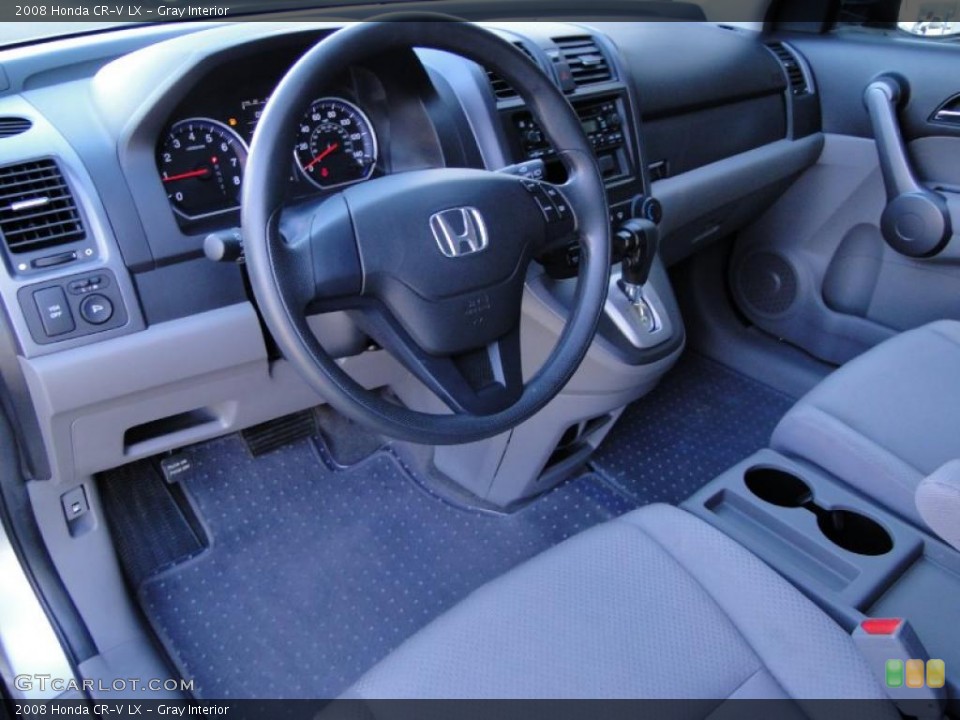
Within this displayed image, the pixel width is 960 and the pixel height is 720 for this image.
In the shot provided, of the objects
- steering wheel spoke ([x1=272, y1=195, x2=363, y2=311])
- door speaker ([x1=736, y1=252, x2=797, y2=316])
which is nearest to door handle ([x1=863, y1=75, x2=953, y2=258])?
door speaker ([x1=736, y1=252, x2=797, y2=316])

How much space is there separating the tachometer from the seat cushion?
102cm

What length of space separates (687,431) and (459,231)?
1.34m

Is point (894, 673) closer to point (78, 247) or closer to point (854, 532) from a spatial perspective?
point (854, 532)

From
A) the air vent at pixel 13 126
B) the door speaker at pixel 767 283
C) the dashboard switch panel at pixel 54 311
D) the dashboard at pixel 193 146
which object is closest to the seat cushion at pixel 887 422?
the dashboard at pixel 193 146

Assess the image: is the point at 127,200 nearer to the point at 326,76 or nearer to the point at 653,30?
the point at 326,76

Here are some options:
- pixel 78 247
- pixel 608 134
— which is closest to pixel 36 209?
A: pixel 78 247

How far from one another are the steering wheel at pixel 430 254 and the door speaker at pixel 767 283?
1356 millimetres

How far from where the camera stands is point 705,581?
1080mm

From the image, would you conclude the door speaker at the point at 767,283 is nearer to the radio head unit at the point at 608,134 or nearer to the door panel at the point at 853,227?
the door panel at the point at 853,227

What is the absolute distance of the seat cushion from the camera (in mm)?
1305

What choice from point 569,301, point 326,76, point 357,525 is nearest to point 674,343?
point 569,301

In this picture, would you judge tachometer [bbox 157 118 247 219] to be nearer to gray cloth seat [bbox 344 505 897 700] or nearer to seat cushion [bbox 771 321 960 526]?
gray cloth seat [bbox 344 505 897 700]

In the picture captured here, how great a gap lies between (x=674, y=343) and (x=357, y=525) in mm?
815

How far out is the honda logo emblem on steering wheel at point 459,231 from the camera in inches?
41.3
